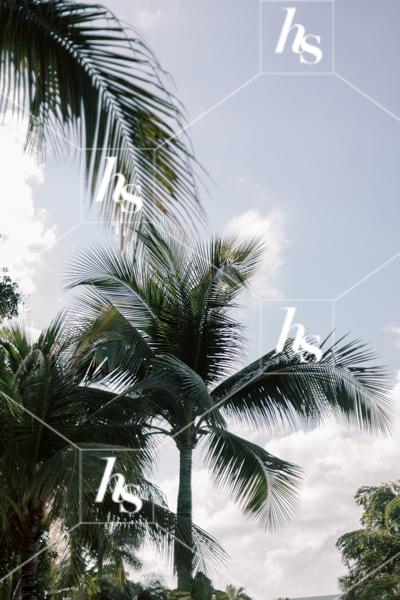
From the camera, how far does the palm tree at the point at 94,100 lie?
1.78m

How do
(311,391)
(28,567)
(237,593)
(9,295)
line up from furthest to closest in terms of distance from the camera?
(9,295) < (237,593) < (311,391) < (28,567)

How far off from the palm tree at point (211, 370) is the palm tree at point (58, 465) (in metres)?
0.55

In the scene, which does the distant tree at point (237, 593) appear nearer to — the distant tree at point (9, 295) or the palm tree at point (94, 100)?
the distant tree at point (9, 295)

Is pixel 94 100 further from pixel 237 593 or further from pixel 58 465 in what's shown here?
pixel 237 593

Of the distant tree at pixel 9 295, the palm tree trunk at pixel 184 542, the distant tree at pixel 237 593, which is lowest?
the distant tree at pixel 237 593

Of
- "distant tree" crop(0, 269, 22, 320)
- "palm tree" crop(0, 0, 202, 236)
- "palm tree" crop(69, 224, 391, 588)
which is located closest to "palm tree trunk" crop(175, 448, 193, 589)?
"palm tree" crop(69, 224, 391, 588)

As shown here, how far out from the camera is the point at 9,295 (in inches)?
332

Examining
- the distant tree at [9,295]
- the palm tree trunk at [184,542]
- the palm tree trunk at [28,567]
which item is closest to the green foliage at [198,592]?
the palm tree trunk at [184,542]

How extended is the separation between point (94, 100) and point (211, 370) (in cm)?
611

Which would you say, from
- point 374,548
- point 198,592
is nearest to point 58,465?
point 198,592

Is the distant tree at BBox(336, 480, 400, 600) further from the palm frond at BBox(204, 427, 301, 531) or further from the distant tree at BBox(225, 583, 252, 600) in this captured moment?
the palm frond at BBox(204, 427, 301, 531)

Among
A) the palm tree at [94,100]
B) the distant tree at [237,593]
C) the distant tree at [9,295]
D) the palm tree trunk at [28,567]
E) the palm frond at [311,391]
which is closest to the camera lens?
the palm tree at [94,100]

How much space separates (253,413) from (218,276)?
1.88 metres

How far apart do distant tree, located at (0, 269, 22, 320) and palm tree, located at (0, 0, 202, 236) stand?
6644mm
